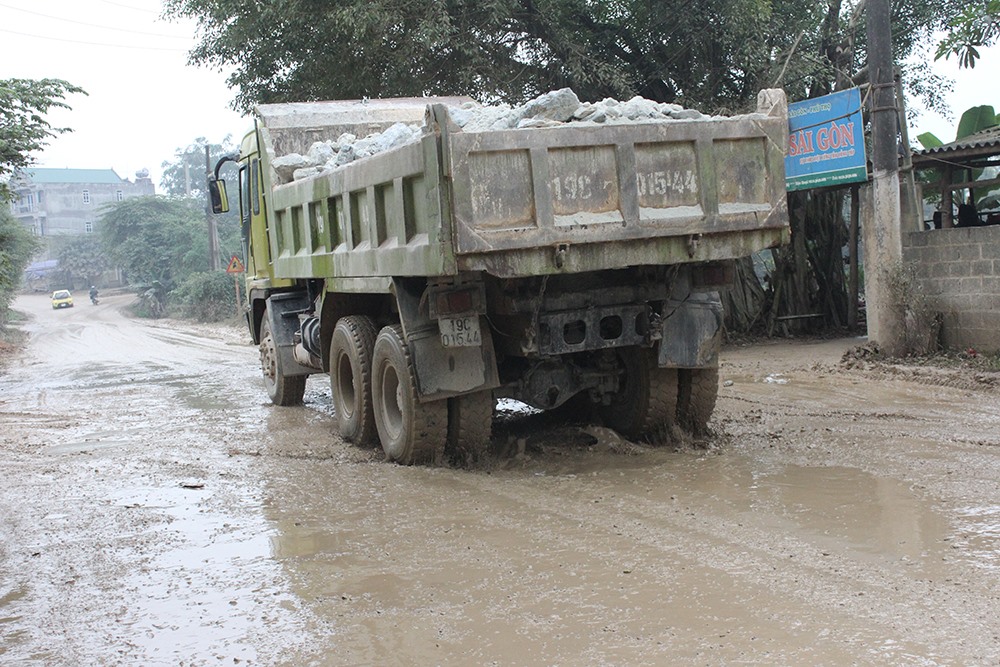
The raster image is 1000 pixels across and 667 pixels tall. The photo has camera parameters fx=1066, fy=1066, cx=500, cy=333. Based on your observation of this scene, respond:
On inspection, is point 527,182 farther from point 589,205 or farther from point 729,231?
point 729,231

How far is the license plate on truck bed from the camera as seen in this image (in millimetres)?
6641

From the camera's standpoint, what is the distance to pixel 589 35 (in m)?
15.7

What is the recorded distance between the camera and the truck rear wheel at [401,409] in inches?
281

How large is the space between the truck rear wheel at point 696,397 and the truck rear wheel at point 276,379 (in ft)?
16.2

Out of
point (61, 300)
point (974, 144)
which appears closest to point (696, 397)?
point (974, 144)

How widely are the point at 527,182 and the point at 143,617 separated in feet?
10.4

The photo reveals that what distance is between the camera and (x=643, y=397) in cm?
764

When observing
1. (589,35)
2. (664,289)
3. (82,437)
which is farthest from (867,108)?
(82,437)

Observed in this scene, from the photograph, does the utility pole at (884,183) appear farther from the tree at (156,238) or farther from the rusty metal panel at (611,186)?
the tree at (156,238)

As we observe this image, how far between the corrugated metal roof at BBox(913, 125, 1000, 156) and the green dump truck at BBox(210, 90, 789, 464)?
271 inches

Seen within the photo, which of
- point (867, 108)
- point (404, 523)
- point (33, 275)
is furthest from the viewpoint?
point (33, 275)

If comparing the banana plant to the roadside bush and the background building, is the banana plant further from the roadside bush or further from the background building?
the background building

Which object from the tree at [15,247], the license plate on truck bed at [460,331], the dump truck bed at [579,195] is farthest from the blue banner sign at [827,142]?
the tree at [15,247]

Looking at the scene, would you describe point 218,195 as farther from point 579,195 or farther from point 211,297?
point 211,297
